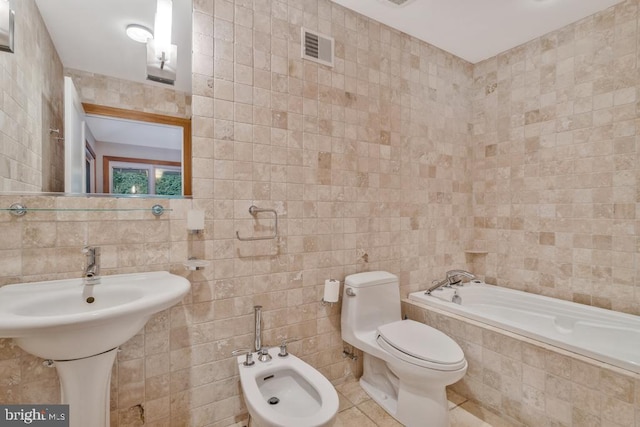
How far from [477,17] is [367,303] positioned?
215cm

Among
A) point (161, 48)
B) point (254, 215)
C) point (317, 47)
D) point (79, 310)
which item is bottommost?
point (79, 310)

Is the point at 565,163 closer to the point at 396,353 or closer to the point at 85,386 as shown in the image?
the point at 396,353

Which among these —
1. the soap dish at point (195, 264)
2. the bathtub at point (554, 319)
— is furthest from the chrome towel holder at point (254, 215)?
the bathtub at point (554, 319)

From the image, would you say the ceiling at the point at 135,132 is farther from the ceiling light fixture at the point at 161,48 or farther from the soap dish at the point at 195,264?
the soap dish at the point at 195,264

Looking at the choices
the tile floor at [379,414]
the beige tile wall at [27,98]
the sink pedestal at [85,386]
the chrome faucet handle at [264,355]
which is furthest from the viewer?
the tile floor at [379,414]

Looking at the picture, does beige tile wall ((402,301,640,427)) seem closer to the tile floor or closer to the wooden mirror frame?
the tile floor

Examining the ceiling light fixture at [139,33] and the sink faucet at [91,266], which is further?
the ceiling light fixture at [139,33]

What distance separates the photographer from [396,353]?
61.5 inches

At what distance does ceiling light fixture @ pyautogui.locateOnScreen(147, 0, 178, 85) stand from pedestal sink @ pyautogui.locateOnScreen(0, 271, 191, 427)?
3.27ft

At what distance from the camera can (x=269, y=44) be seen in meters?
1.69

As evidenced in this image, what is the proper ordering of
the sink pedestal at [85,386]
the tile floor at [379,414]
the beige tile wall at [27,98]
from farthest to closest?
the tile floor at [379,414], the beige tile wall at [27,98], the sink pedestal at [85,386]

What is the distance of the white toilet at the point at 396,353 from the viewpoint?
4.84ft

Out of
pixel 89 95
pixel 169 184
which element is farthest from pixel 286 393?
pixel 89 95

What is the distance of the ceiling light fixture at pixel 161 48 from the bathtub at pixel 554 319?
2.16 m
